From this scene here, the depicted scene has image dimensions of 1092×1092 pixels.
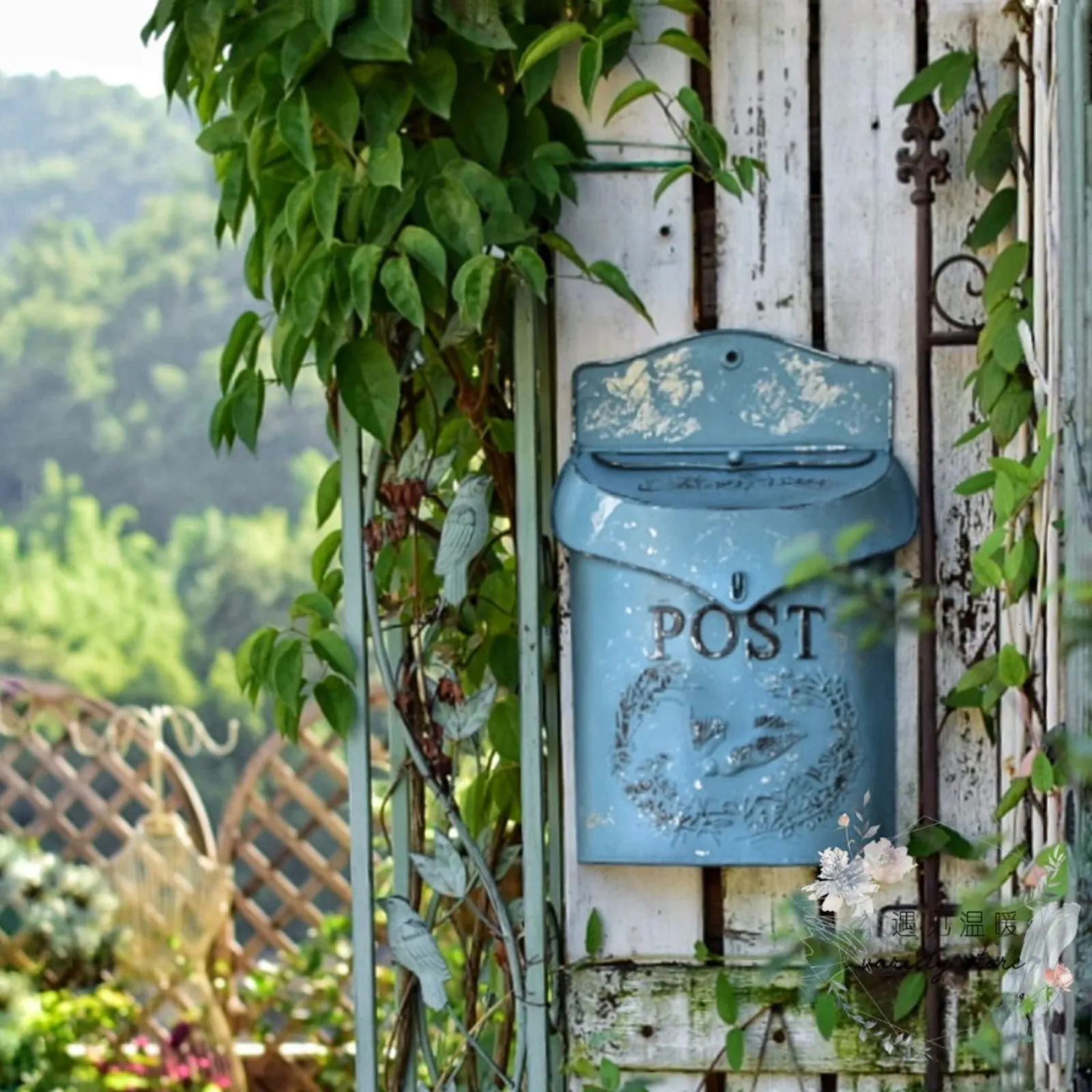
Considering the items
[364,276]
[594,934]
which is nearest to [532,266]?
[364,276]

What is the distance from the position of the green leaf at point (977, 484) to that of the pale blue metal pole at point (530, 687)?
443 millimetres

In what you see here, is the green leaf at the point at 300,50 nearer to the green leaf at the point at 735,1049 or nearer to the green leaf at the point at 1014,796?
the green leaf at the point at 1014,796

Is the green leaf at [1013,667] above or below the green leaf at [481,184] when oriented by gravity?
below

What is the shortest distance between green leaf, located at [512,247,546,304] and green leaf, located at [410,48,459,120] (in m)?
0.16

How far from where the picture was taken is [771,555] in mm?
1669

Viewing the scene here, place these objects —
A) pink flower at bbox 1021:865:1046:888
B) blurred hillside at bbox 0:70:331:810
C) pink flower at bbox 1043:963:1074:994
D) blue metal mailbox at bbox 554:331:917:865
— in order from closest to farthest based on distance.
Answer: pink flower at bbox 1043:963:1074:994
pink flower at bbox 1021:865:1046:888
blue metal mailbox at bbox 554:331:917:865
blurred hillside at bbox 0:70:331:810

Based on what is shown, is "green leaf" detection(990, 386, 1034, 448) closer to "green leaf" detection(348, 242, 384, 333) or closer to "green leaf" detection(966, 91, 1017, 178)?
"green leaf" detection(966, 91, 1017, 178)

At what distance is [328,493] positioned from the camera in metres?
1.96

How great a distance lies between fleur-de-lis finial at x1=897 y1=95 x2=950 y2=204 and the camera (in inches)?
67.0

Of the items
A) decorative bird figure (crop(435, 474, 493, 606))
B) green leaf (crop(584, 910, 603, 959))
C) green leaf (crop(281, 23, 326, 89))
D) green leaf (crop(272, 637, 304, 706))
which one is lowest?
green leaf (crop(584, 910, 603, 959))

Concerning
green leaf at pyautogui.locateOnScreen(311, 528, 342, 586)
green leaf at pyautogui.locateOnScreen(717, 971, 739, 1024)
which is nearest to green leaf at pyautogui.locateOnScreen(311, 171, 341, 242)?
green leaf at pyautogui.locateOnScreen(311, 528, 342, 586)

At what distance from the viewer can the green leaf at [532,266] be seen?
1631mm

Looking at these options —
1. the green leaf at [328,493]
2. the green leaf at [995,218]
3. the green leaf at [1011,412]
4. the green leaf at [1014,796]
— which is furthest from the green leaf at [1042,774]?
the green leaf at [328,493]

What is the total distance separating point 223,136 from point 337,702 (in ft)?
2.08
